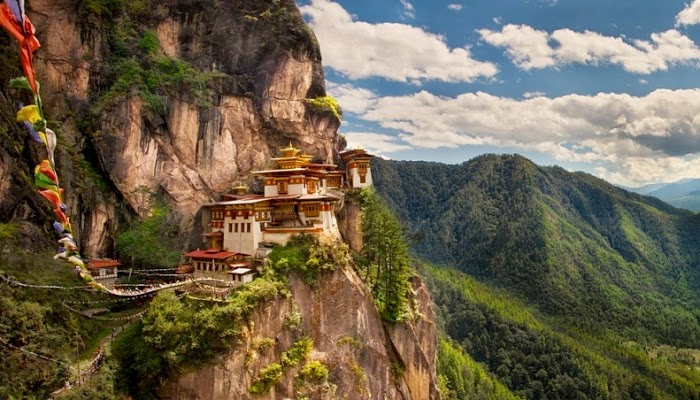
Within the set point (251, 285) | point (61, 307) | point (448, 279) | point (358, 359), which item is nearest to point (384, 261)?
point (358, 359)

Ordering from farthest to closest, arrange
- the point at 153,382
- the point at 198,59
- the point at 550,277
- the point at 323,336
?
1. the point at 550,277
2. the point at 198,59
3. the point at 323,336
4. the point at 153,382

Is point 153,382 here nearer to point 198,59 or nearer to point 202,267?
point 202,267

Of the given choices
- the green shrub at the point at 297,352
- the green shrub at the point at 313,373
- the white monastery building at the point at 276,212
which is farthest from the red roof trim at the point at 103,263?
the green shrub at the point at 313,373

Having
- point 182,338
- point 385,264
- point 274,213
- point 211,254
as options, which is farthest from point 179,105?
point 385,264

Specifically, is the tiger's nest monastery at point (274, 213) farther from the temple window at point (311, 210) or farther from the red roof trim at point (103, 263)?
the red roof trim at point (103, 263)

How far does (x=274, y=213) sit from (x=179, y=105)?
14603 millimetres

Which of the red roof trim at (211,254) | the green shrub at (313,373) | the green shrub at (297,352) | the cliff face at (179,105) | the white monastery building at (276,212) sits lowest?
the green shrub at (313,373)

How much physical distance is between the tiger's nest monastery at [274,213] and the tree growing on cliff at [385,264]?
4313mm

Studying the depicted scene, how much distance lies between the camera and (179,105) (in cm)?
4491

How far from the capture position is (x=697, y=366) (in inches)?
4601

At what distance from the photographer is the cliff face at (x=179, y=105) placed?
39.9m

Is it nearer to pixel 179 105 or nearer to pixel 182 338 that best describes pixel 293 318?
pixel 182 338

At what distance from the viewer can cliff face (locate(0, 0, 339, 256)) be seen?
39.9 meters

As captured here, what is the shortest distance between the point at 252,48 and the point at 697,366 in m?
134
